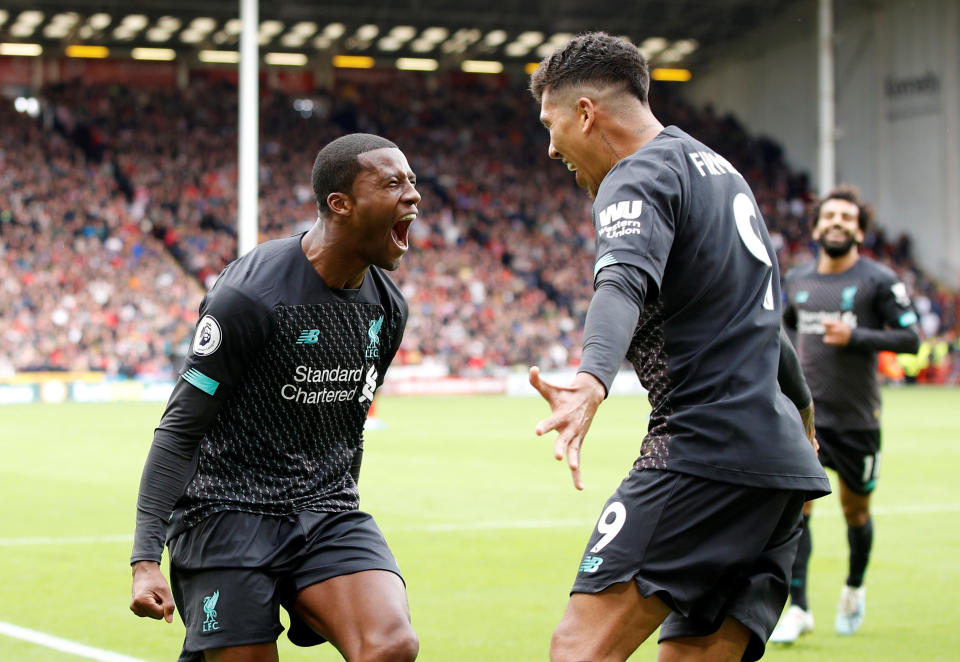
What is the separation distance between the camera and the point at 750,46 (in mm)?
49031

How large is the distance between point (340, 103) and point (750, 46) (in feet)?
50.1

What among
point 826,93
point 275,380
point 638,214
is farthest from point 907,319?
point 826,93

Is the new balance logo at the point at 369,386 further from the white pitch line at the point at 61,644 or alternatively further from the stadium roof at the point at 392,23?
the stadium roof at the point at 392,23

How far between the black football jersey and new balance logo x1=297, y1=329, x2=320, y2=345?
3.64ft

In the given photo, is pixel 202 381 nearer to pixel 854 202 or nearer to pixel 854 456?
pixel 854 456

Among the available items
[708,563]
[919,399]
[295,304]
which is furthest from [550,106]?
[919,399]

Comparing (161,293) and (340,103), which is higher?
(340,103)

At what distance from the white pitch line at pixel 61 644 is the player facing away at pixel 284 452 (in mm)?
2520

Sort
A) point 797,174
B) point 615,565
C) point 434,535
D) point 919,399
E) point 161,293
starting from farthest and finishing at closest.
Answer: point 797,174 → point 161,293 → point 919,399 → point 434,535 → point 615,565

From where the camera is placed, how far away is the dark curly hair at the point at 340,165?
426 cm

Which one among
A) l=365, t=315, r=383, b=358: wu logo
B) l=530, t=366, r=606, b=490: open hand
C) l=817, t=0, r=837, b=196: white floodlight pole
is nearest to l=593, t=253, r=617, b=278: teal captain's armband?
l=530, t=366, r=606, b=490: open hand

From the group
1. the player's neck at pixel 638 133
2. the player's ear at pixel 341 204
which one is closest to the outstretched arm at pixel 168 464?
the player's ear at pixel 341 204

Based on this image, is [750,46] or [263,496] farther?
[750,46]

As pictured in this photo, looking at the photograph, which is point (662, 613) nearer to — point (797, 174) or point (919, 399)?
point (919, 399)
